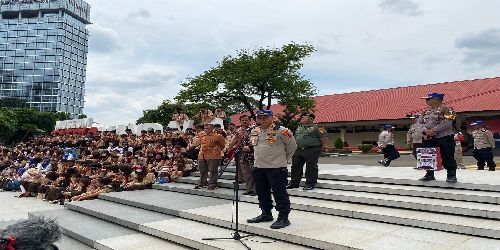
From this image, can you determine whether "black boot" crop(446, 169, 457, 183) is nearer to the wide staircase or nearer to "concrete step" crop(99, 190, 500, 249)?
the wide staircase

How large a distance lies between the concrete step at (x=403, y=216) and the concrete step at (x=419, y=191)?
595 millimetres

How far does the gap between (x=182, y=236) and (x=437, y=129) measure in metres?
4.34

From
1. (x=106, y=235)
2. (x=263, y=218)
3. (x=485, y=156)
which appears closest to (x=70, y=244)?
(x=106, y=235)

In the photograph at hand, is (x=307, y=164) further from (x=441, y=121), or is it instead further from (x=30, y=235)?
(x=30, y=235)

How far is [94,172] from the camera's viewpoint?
1106cm

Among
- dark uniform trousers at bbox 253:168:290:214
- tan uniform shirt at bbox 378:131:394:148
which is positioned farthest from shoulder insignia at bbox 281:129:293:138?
tan uniform shirt at bbox 378:131:394:148

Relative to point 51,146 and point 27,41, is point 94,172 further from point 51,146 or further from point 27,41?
point 27,41

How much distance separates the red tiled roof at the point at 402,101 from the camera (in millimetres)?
23078

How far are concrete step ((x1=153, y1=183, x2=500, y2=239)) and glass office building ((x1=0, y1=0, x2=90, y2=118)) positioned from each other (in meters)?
123

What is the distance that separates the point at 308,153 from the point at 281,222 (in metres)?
2.25

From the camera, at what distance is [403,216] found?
4.72 m

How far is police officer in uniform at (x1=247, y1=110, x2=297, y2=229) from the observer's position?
4.77m

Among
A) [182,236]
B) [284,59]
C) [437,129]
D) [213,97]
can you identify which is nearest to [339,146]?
[284,59]

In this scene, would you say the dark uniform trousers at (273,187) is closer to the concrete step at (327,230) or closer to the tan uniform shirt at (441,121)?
the concrete step at (327,230)
